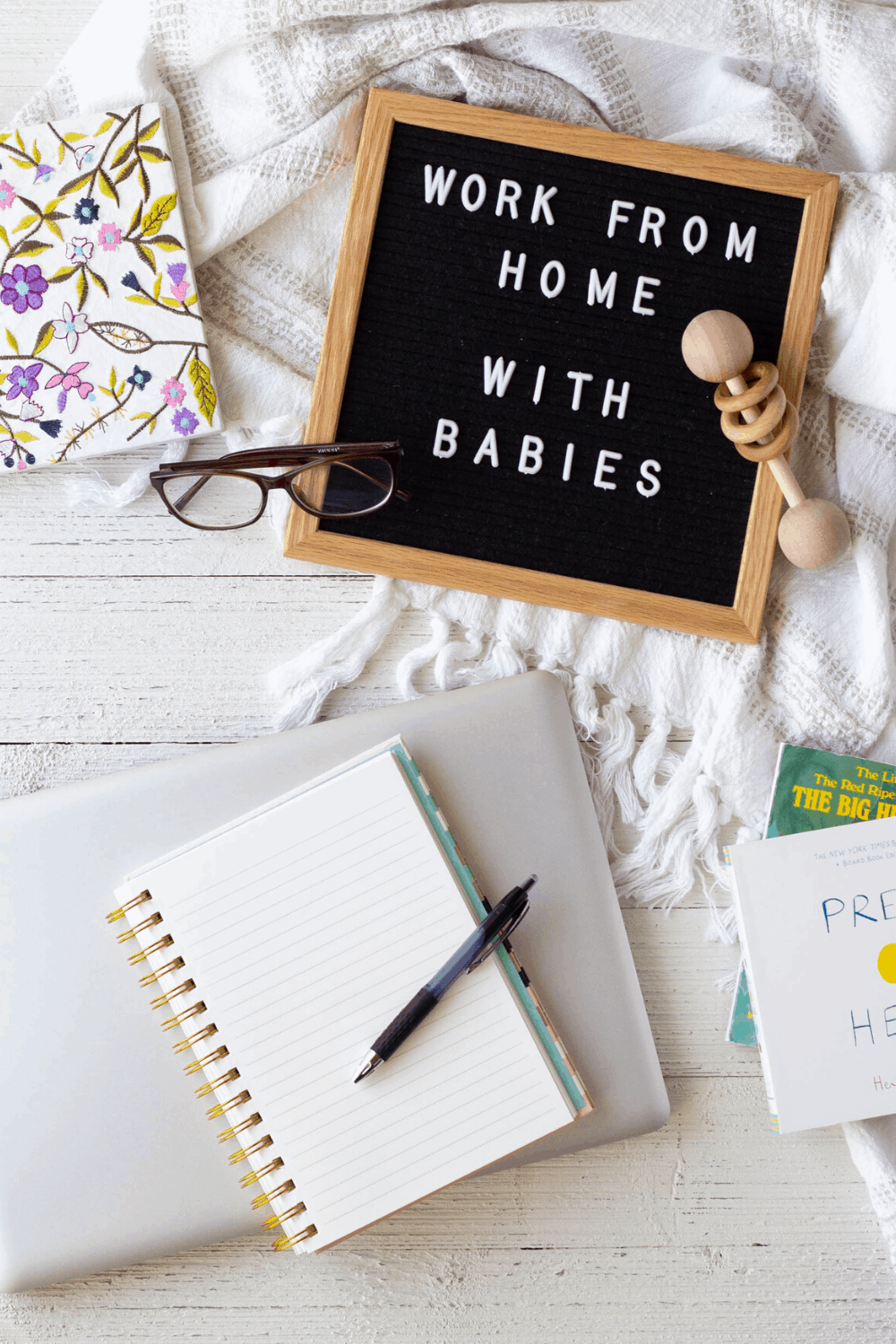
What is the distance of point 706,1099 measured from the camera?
80cm

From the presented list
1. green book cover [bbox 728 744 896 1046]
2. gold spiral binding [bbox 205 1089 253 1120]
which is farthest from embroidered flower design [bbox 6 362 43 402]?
green book cover [bbox 728 744 896 1046]

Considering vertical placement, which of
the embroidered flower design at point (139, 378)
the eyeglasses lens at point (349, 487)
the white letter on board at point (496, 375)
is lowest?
the eyeglasses lens at point (349, 487)

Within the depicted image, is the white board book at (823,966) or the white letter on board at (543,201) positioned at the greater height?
the white letter on board at (543,201)

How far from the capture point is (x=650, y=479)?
2.52ft

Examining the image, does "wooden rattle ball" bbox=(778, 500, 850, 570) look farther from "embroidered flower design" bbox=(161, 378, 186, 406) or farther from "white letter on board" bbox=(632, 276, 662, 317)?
"embroidered flower design" bbox=(161, 378, 186, 406)

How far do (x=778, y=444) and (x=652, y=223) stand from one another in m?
0.20

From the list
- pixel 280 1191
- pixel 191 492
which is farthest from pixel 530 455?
pixel 280 1191

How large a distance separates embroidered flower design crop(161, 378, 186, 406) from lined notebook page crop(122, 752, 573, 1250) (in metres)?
A: 0.32

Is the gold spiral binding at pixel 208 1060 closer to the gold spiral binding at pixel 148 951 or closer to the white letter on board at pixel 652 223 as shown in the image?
the gold spiral binding at pixel 148 951

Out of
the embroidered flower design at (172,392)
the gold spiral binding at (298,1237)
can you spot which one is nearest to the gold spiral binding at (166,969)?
the gold spiral binding at (298,1237)

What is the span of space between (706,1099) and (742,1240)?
0.39ft

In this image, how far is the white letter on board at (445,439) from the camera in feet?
2.50

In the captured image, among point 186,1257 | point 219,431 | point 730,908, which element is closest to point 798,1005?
point 730,908

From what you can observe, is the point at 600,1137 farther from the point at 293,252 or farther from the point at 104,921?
the point at 293,252
